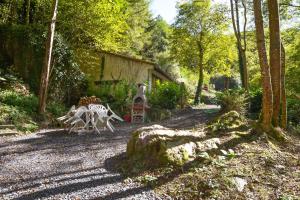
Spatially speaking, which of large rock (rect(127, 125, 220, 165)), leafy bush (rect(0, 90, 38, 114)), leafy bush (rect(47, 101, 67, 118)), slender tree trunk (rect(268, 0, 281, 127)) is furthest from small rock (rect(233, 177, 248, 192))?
leafy bush (rect(47, 101, 67, 118))

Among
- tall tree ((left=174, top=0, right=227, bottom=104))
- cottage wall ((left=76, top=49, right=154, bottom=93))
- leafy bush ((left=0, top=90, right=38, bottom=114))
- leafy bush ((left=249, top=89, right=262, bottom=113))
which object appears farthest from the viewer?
tall tree ((left=174, top=0, right=227, bottom=104))

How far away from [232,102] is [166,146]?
841 cm

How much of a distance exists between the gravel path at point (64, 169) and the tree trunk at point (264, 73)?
3.10 meters

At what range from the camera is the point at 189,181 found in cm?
481

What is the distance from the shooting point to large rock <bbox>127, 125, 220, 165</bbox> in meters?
5.54

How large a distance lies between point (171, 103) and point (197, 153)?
10.8 meters

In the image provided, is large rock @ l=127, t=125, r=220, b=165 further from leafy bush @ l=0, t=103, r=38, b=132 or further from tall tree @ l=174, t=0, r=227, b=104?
tall tree @ l=174, t=0, r=227, b=104

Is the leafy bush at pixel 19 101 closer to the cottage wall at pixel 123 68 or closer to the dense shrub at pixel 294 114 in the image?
the cottage wall at pixel 123 68

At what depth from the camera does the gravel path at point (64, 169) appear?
180 inches

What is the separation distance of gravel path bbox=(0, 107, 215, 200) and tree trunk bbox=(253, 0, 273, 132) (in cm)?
310

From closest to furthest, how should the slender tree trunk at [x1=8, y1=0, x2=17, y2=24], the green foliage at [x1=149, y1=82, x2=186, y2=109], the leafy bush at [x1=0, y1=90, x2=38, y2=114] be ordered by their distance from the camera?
the leafy bush at [x1=0, y1=90, x2=38, y2=114] < the green foliage at [x1=149, y1=82, x2=186, y2=109] < the slender tree trunk at [x1=8, y1=0, x2=17, y2=24]

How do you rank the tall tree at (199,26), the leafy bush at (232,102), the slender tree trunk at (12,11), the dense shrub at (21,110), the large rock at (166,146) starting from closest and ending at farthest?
1. the large rock at (166,146)
2. the dense shrub at (21,110)
3. the leafy bush at (232,102)
4. the slender tree trunk at (12,11)
5. the tall tree at (199,26)

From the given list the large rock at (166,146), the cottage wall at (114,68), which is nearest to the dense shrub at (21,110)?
the large rock at (166,146)

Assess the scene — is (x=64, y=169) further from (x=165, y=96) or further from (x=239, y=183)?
(x=165, y=96)
